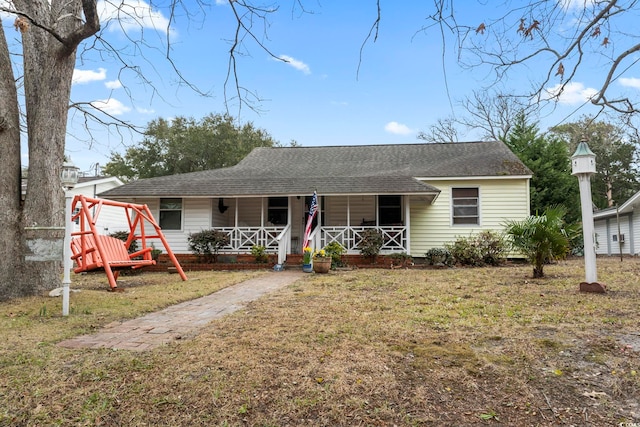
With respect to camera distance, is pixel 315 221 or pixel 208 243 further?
pixel 315 221

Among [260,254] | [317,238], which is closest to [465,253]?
[317,238]

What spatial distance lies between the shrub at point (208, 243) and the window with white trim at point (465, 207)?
8530mm

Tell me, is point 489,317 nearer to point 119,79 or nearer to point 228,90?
point 228,90

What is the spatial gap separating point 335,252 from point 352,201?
12.0 ft

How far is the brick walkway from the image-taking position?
4109 millimetres

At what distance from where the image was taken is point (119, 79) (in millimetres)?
6910

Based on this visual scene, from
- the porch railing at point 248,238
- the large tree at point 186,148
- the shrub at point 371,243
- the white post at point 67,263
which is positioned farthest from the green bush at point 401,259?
the large tree at point 186,148

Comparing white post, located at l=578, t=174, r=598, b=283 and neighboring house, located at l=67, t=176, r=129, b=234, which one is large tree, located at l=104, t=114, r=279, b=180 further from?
white post, located at l=578, t=174, r=598, b=283

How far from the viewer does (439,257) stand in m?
13.4

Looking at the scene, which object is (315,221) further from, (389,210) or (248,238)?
(389,210)

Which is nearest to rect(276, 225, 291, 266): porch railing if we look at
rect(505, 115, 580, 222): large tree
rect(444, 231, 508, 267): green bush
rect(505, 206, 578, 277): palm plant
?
rect(444, 231, 508, 267): green bush

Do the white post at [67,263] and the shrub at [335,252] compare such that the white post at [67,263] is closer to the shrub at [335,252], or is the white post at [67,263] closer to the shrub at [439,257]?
the shrub at [335,252]

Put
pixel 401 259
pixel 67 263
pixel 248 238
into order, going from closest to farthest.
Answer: pixel 67 263 → pixel 401 259 → pixel 248 238

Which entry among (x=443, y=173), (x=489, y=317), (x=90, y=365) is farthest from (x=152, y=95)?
(x=443, y=173)
